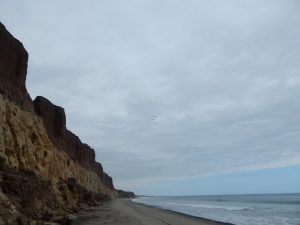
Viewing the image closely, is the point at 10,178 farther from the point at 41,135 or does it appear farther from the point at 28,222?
the point at 41,135

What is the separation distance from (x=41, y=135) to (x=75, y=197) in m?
10.6

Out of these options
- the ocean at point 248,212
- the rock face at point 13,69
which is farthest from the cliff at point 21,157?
the ocean at point 248,212

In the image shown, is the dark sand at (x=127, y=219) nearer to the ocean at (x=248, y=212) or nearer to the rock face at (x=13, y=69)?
the ocean at (x=248, y=212)

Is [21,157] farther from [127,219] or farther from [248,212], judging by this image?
[248,212]

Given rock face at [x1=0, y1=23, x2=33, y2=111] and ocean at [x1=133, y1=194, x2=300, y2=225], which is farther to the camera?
ocean at [x1=133, y1=194, x2=300, y2=225]

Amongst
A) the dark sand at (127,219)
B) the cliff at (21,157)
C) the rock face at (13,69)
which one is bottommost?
the dark sand at (127,219)

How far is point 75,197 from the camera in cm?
3731

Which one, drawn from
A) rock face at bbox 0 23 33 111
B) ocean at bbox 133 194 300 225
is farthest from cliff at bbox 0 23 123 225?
ocean at bbox 133 194 300 225

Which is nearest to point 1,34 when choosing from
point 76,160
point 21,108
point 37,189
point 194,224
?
point 21,108

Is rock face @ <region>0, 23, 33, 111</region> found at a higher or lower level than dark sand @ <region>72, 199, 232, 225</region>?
higher

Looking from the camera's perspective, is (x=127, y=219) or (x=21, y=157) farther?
(x=127, y=219)

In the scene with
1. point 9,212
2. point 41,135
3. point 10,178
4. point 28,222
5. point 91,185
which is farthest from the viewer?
point 91,185

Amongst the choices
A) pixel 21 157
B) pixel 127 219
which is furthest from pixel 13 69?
pixel 127 219

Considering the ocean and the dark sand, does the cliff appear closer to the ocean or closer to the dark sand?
the dark sand
